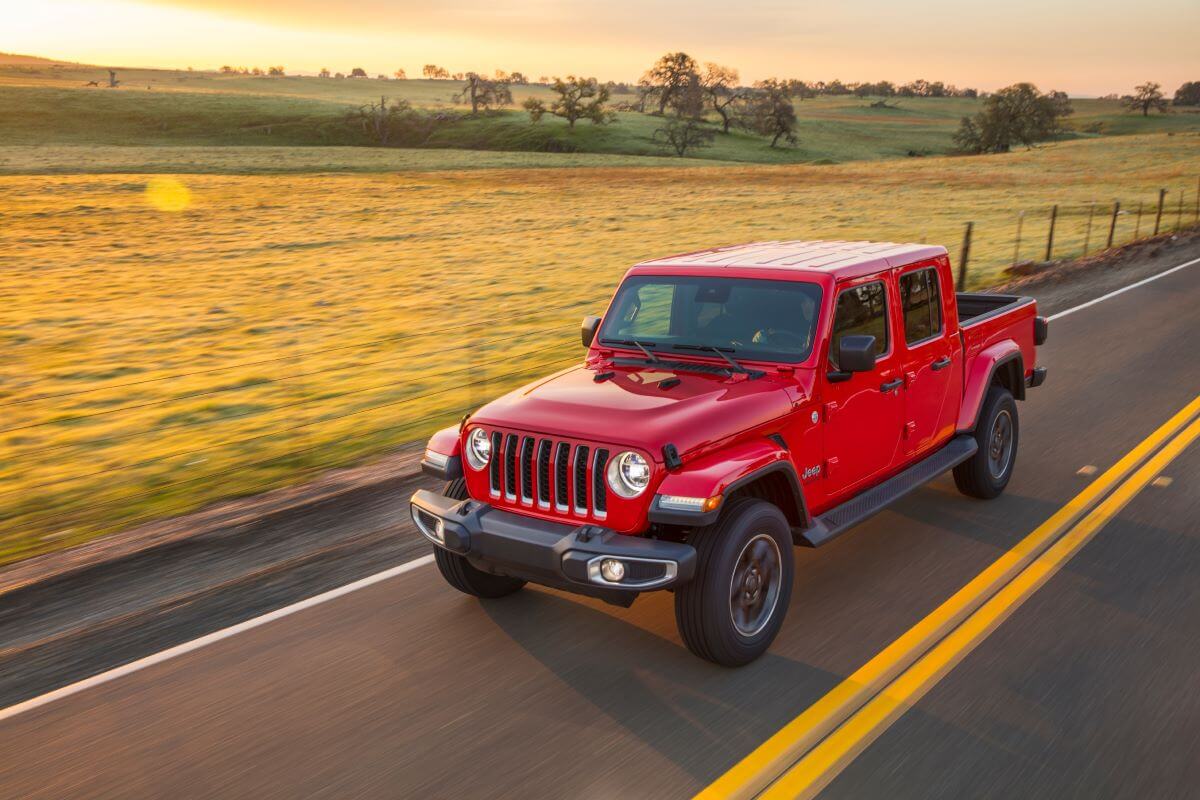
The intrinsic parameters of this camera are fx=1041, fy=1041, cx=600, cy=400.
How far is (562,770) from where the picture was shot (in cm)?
432

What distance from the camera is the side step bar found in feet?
18.4

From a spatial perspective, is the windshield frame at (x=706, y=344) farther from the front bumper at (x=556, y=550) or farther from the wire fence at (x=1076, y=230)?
the wire fence at (x=1076, y=230)

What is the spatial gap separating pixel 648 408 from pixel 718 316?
110 centimetres

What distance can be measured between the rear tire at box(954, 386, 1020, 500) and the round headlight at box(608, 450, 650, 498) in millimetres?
3429

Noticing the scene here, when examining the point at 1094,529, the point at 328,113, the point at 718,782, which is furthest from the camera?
the point at 328,113

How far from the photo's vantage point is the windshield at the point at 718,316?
5770 mm

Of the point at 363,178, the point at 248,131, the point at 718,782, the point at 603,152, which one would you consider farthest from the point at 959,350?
the point at 248,131

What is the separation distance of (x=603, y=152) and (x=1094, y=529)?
273ft

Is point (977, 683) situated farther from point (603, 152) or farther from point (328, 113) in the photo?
point (328, 113)

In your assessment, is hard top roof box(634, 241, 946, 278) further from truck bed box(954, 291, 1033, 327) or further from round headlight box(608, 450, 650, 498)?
round headlight box(608, 450, 650, 498)

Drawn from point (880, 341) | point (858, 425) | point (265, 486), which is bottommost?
point (265, 486)

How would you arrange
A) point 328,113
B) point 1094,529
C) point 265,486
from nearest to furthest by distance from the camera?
1. point 1094,529
2. point 265,486
3. point 328,113

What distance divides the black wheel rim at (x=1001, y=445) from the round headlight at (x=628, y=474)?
3.78 m

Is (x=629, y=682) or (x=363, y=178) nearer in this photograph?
(x=629, y=682)
